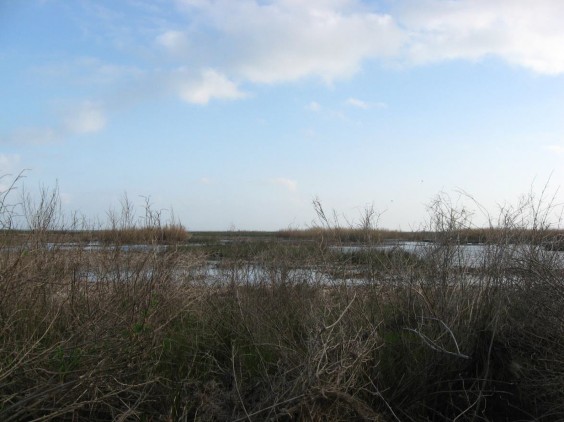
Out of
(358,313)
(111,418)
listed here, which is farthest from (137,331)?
(358,313)

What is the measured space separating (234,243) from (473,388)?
16.7ft

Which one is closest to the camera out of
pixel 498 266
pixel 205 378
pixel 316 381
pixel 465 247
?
pixel 316 381

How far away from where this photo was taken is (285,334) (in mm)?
6840

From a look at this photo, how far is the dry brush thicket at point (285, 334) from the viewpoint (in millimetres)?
5555

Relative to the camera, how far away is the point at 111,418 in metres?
5.75

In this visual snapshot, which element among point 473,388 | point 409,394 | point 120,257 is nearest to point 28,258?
point 120,257

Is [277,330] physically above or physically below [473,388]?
above

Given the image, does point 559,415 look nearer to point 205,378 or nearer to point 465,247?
point 465,247

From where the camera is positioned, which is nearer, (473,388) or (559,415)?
(559,415)

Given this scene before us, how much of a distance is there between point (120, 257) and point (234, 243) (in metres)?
3.18

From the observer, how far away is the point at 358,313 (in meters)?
7.52

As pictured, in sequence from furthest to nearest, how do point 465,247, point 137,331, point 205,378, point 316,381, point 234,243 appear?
1. point 234,243
2. point 465,247
3. point 205,378
4. point 137,331
5. point 316,381

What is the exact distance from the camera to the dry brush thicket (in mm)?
5555

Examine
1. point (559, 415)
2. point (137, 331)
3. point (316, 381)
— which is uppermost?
point (137, 331)
